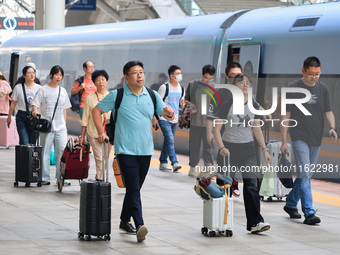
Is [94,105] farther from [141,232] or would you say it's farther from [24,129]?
[141,232]

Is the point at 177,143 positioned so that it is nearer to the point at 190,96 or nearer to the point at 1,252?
the point at 190,96

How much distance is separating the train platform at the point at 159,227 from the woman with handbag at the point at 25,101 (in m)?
1.03

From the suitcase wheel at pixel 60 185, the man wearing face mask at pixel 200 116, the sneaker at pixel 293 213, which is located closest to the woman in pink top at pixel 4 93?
the man wearing face mask at pixel 200 116

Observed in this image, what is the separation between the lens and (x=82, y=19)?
47.9m

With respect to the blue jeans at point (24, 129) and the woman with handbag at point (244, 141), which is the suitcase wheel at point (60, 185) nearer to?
the blue jeans at point (24, 129)

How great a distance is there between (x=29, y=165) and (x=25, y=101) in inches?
59.4

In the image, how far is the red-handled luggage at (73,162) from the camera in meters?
9.80

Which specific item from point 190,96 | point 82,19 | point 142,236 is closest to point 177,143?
point 190,96

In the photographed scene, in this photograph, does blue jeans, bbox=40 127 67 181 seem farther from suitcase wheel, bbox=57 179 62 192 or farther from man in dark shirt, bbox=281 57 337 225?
man in dark shirt, bbox=281 57 337 225

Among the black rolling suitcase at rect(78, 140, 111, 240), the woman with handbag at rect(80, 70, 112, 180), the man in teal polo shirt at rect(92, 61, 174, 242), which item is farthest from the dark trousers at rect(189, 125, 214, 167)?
the black rolling suitcase at rect(78, 140, 111, 240)

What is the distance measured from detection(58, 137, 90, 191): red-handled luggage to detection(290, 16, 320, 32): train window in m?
4.33

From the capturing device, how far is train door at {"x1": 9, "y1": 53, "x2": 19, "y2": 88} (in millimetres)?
23828

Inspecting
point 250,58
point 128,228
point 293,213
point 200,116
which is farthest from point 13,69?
point 128,228

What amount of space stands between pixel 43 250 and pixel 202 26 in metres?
9.58
